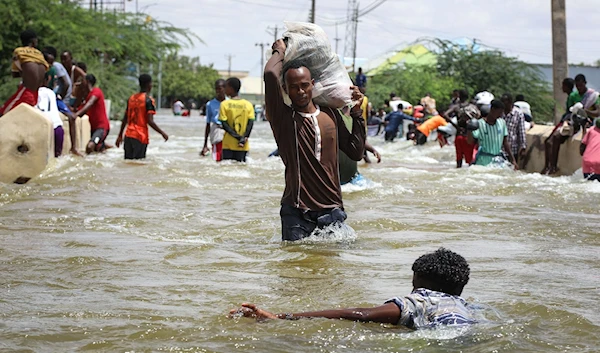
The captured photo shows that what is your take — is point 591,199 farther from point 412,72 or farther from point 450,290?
point 412,72

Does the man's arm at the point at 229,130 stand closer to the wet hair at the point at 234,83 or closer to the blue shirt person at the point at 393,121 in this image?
the wet hair at the point at 234,83

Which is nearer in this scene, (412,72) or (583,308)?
(583,308)

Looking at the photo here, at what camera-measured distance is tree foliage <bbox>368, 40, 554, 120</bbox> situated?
40.6 m

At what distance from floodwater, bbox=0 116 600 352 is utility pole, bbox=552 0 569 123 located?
24.7 feet

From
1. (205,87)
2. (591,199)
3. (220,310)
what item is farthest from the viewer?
(205,87)

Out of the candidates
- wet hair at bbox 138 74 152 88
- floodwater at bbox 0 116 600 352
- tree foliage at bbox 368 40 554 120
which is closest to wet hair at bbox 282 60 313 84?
floodwater at bbox 0 116 600 352

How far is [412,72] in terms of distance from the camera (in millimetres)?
43562

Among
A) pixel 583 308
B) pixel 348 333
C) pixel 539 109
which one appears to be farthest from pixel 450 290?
pixel 539 109

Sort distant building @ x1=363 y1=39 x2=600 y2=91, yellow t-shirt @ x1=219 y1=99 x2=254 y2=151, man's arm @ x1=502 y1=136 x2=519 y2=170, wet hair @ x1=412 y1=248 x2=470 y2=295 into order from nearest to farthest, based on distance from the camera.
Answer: wet hair @ x1=412 y1=248 x2=470 y2=295, yellow t-shirt @ x1=219 y1=99 x2=254 y2=151, man's arm @ x1=502 y1=136 x2=519 y2=170, distant building @ x1=363 y1=39 x2=600 y2=91

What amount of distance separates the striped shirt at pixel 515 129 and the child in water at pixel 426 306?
38.1 feet

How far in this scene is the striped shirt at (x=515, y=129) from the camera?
16.0 m

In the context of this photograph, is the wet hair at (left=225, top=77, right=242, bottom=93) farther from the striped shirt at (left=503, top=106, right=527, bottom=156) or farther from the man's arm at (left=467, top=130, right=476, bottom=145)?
the striped shirt at (left=503, top=106, right=527, bottom=156)

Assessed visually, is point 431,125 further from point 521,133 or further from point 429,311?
point 429,311

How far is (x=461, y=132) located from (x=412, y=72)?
27.7 meters
